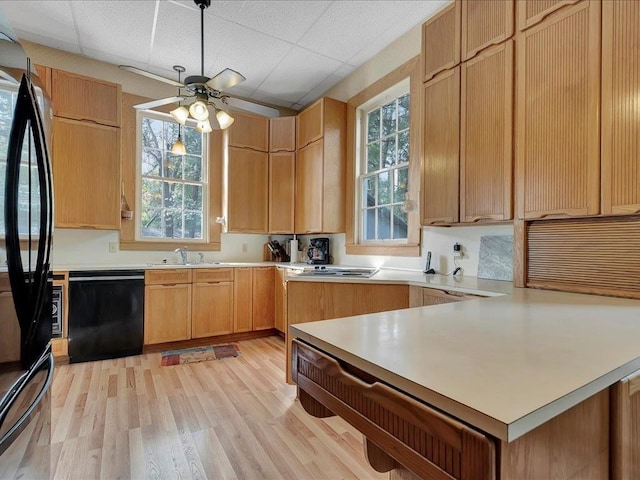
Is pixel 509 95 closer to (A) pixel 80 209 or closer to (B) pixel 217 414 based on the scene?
(B) pixel 217 414

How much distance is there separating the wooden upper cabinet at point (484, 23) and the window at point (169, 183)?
3232mm

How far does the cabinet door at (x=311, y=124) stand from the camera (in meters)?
3.86

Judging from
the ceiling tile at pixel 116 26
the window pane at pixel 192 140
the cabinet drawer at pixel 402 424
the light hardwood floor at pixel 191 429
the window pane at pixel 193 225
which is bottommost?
the light hardwood floor at pixel 191 429

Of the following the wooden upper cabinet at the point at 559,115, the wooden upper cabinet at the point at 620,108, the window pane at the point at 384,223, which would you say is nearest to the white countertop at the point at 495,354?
the wooden upper cabinet at the point at 620,108

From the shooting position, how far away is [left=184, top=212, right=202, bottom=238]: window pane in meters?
4.20

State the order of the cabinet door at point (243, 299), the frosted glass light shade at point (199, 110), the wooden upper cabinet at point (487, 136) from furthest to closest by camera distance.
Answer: the cabinet door at point (243, 299) < the frosted glass light shade at point (199, 110) < the wooden upper cabinet at point (487, 136)

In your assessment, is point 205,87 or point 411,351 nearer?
point 411,351

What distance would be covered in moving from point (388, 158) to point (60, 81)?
11.0 ft

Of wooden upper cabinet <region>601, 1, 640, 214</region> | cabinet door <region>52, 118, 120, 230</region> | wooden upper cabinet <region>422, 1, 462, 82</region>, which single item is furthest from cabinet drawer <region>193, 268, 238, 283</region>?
wooden upper cabinet <region>601, 1, 640, 214</region>

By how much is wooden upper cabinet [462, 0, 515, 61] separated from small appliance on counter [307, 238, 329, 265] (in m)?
2.55

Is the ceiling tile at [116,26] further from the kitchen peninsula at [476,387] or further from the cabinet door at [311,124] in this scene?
the kitchen peninsula at [476,387]

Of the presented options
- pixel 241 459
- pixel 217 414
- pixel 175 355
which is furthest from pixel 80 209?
pixel 241 459

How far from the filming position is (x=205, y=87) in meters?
2.37

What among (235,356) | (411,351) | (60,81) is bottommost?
(235,356)
